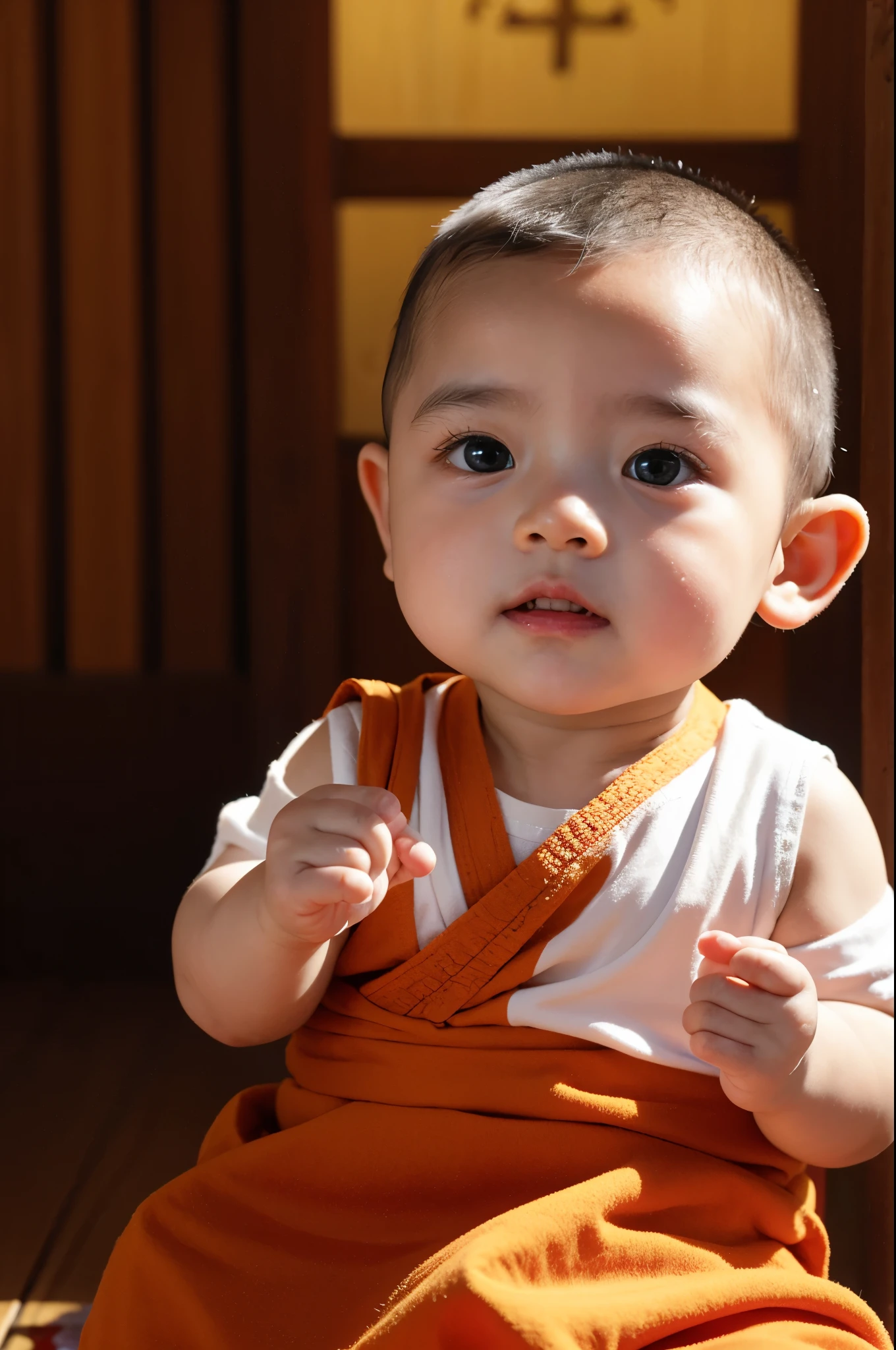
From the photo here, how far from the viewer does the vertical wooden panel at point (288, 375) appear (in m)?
1.31

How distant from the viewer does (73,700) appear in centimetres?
147

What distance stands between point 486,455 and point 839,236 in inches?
23.6

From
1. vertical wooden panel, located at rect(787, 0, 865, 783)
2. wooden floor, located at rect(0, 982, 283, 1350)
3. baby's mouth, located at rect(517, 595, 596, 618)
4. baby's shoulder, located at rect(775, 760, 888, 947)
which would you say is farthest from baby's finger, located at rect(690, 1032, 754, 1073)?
vertical wooden panel, located at rect(787, 0, 865, 783)

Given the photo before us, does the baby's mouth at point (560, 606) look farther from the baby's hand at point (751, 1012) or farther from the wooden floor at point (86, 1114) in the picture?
the wooden floor at point (86, 1114)

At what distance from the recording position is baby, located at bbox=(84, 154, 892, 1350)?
741 mm

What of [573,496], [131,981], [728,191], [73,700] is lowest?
[131,981]

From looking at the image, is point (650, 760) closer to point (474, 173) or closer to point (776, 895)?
point (776, 895)

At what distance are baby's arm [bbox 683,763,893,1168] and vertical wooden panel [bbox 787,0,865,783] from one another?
1.36ft

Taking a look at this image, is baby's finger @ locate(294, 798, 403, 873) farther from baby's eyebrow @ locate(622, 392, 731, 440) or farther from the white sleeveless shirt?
baby's eyebrow @ locate(622, 392, 731, 440)

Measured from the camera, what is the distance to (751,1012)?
740 mm

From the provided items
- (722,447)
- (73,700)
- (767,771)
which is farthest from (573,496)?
(73,700)

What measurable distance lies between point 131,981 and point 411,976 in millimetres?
710

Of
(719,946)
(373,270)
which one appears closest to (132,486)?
(373,270)

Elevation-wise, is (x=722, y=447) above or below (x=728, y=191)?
below
